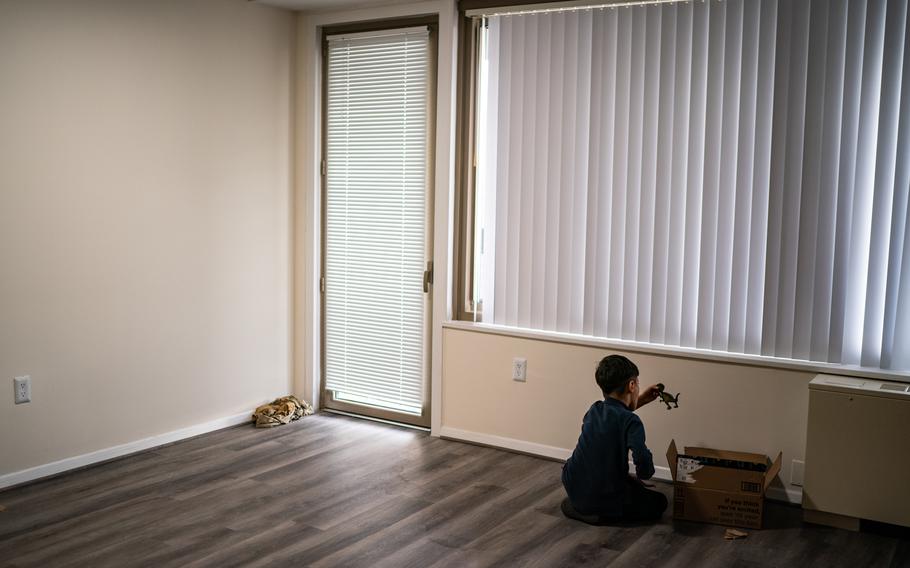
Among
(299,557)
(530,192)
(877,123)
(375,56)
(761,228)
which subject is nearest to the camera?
(299,557)

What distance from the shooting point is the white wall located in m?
4.68

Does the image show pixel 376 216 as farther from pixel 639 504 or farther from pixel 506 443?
pixel 639 504

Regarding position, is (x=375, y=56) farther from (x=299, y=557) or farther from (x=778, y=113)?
(x=299, y=557)

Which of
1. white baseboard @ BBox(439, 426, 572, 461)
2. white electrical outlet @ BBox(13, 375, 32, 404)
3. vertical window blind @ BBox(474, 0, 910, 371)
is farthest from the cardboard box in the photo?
white electrical outlet @ BBox(13, 375, 32, 404)

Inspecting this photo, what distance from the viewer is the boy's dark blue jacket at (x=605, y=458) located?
3.46m

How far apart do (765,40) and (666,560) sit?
233 centimetres

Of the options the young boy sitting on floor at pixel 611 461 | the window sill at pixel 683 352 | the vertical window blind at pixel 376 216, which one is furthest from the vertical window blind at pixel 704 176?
the young boy sitting on floor at pixel 611 461

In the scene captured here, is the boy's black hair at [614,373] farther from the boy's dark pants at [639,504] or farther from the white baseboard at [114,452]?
the white baseboard at [114,452]

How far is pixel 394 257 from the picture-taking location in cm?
503

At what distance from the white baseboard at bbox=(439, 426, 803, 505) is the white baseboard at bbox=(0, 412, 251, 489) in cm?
131

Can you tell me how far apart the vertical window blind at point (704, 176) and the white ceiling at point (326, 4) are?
0.73 meters

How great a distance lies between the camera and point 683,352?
3.98 m

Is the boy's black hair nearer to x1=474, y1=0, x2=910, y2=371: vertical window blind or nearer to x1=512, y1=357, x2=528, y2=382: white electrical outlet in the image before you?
x1=474, y1=0, x2=910, y2=371: vertical window blind

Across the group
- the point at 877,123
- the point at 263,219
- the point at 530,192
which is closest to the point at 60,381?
the point at 263,219
